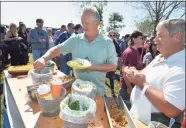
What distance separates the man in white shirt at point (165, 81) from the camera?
3.68ft

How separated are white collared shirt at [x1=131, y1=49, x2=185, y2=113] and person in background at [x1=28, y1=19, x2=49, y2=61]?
4483 mm

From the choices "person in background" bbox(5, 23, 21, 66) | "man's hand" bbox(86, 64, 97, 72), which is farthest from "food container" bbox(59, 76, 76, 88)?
"person in background" bbox(5, 23, 21, 66)

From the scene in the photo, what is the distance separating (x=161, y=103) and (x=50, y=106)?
2.42 feet

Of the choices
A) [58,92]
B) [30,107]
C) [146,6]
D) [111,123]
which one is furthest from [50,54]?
[146,6]

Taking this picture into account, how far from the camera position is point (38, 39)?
5.67 m

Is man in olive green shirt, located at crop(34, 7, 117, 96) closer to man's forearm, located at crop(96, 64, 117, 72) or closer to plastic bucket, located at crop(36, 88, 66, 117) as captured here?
man's forearm, located at crop(96, 64, 117, 72)

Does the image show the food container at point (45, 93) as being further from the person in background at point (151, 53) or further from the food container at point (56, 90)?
the person in background at point (151, 53)

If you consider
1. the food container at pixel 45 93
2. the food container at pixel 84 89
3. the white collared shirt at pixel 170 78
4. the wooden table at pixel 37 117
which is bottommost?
the wooden table at pixel 37 117

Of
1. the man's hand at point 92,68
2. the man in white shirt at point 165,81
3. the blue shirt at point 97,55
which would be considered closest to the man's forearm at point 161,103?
the man in white shirt at point 165,81

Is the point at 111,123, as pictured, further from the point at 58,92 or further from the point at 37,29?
the point at 37,29

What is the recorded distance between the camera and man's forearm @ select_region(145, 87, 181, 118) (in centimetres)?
125

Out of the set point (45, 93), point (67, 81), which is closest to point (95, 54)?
point (67, 81)

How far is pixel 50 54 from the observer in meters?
2.46

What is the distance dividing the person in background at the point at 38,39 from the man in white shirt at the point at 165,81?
14.5 feet
